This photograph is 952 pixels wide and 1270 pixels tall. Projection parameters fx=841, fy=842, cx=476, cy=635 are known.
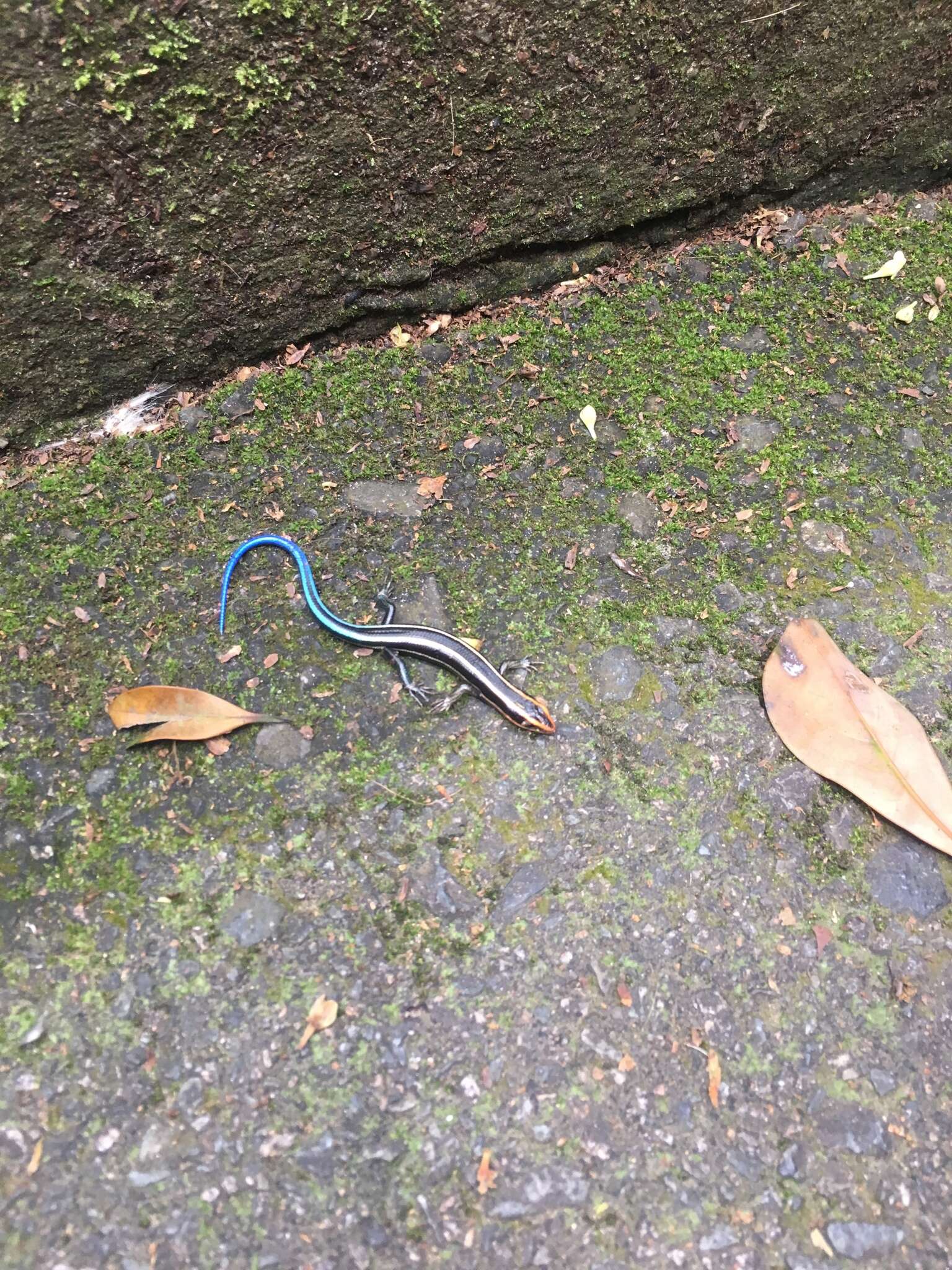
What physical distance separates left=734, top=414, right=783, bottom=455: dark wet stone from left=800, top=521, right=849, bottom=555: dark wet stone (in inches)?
12.9

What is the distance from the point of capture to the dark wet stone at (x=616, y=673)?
244cm

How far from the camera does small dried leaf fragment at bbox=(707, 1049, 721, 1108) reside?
1946 millimetres

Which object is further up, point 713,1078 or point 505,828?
point 505,828

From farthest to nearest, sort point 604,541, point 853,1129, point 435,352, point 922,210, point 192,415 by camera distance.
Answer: point 922,210, point 435,352, point 192,415, point 604,541, point 853,1129

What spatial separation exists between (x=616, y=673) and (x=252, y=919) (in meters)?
1.20

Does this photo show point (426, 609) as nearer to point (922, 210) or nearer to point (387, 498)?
point (387, 498)

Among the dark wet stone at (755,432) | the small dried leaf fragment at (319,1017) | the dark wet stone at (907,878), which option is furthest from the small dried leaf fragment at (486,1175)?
the dark wet stone at (755,432)

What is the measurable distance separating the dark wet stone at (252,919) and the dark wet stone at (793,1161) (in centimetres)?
128

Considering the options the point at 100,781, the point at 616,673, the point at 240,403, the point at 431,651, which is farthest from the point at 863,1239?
the point at 240,403

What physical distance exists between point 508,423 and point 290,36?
1.22m

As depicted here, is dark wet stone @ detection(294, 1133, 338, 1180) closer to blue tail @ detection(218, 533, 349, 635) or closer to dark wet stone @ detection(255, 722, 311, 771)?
dark wet stone @ detection(255, 722, 311, 771)

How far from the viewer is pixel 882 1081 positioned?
198 centimetres

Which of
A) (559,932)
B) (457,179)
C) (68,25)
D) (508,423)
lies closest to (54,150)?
(68,25)

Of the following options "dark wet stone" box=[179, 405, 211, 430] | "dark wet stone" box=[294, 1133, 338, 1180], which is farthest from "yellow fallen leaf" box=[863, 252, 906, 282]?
"dark wet stone" box=[294, 1133, 338, 1180]
